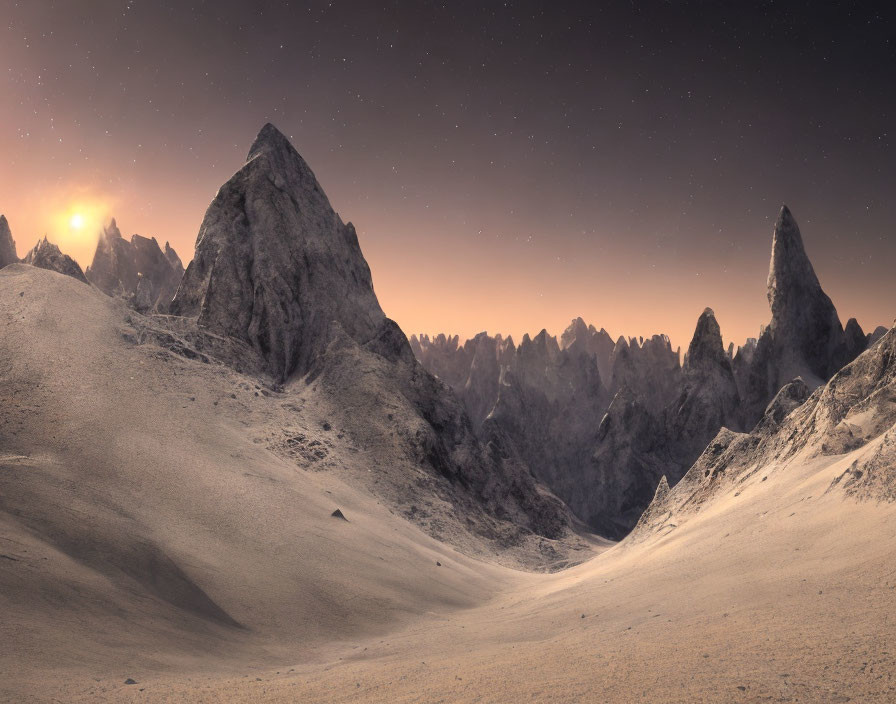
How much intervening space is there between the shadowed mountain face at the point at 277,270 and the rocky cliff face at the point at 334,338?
9 centimetres

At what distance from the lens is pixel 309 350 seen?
43.5 meters

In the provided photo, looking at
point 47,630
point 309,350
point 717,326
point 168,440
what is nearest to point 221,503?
point 168,440

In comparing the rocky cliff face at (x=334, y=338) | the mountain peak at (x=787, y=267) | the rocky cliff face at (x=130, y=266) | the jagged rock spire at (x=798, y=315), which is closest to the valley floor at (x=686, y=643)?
the rocky cliff face at (x=334, y=338)

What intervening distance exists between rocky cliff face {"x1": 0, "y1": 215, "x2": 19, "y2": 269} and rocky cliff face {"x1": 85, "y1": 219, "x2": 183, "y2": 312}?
13.2m

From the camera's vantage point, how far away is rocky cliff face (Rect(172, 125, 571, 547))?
38.8 m

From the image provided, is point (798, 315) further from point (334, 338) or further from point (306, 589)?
point (306, 589)

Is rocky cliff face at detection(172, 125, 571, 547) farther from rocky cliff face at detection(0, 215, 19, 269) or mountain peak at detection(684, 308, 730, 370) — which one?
rocky cliff face at detection(0, 215, 19, 269)

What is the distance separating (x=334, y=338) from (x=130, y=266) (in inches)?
2301

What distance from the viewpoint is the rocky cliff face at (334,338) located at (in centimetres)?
3875

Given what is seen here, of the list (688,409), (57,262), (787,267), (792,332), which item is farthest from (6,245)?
(792,332)

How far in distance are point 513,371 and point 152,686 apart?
272 ft

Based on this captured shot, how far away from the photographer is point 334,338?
43281mm

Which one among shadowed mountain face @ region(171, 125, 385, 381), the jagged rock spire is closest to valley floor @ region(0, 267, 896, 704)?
shadowed mountain face @ region(171, 125, 385, 381)

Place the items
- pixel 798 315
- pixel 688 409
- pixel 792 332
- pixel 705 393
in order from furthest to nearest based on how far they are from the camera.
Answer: pixel 688 409 < pixel 798 315 < pixel 792 332 < pixel 705 393
